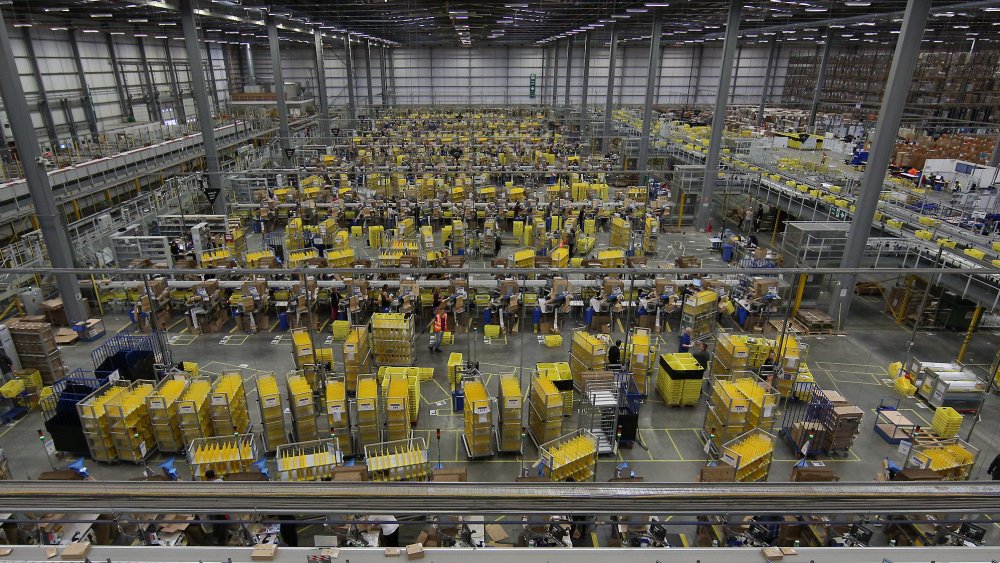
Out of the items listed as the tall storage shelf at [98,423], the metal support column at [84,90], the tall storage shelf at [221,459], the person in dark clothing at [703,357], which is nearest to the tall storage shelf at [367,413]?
the tall storage shelf at [221,459]

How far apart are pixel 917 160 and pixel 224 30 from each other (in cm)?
4524

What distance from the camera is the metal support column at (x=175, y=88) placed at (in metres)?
41.7

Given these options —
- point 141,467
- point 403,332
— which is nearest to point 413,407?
point 403,332

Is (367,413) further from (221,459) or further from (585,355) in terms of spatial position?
(585,355)

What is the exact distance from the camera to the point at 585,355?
12820mm

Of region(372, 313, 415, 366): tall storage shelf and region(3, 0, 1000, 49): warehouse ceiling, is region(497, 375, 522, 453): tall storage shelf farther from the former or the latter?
region(3, 0, 1000, 49): warehouse ceiling

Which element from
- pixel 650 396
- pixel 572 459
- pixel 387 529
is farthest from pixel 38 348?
pixel 650 396

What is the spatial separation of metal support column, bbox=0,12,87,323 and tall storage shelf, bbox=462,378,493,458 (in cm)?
1207

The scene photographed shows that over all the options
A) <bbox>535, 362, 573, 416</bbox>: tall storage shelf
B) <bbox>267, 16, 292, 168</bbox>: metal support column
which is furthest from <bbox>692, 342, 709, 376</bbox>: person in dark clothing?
<bbox>267, 16, 292, 168</bbox>: metal support column

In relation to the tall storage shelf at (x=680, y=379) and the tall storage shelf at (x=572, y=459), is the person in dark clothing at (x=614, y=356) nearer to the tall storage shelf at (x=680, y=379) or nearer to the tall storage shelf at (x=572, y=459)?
the tall storage shelf at (x=680, y=379)

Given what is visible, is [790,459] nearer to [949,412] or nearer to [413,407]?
[949,412]

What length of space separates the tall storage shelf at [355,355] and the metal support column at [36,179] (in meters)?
8.70

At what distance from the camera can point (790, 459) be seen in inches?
445

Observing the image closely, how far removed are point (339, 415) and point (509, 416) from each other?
3.18 m
